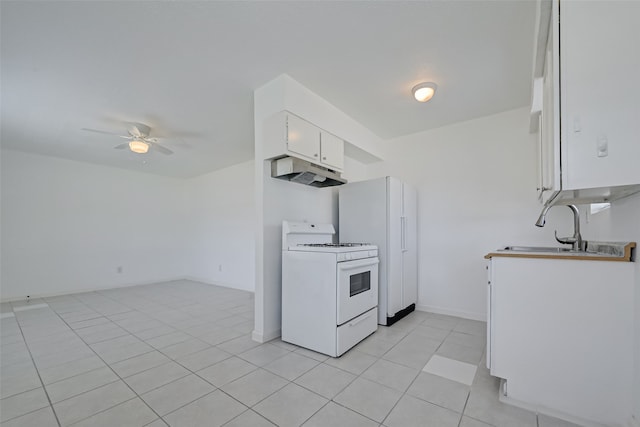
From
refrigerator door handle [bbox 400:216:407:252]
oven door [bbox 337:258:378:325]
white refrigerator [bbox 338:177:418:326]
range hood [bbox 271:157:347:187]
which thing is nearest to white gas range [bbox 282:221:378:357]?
oven door [bbox 337:258:378:325]

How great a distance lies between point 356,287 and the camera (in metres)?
2.53

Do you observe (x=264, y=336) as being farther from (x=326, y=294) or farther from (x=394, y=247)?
(x=394, y=247)

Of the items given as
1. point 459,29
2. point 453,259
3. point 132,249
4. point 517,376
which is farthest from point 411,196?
point 132,249

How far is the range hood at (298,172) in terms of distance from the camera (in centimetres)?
255

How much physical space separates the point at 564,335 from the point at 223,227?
5.47 metres

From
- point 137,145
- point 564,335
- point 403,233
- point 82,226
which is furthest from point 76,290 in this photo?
point 564,335

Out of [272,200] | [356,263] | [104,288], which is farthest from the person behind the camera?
[104,288]

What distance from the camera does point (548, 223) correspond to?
9.32 feet

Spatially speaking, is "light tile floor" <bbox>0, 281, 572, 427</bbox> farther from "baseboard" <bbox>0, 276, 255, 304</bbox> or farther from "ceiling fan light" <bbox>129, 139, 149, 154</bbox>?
"ceiling fan light" <bbox>129, 139, 149, 154</bbox>

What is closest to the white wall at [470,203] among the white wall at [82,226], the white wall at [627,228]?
the white wall at [627,228]

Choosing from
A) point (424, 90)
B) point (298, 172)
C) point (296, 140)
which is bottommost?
point (298, 172)

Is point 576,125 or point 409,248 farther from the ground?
point 576,125

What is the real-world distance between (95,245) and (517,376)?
6.89 meters

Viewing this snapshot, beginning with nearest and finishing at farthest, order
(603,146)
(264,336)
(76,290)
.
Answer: (603,146) → (264,336) → (76,290)
